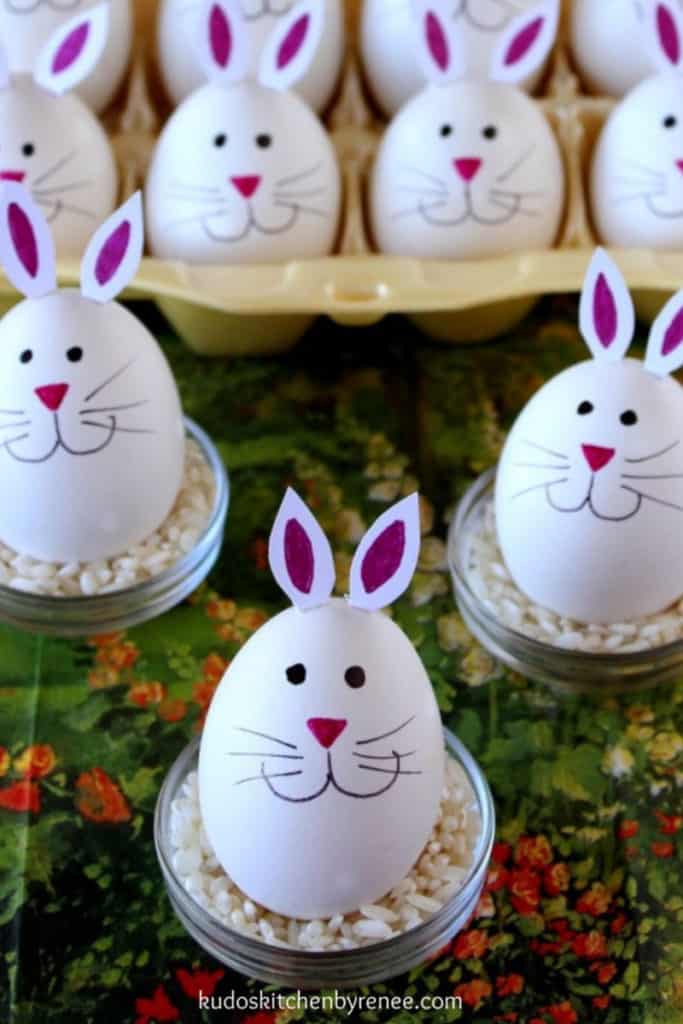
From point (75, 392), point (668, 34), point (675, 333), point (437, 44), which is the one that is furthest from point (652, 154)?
point (75, 392)

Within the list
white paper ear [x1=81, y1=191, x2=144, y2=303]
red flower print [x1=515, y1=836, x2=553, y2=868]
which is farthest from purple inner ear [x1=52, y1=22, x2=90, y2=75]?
red flower print [x1=515, y1=836, x2=553, y2=868]

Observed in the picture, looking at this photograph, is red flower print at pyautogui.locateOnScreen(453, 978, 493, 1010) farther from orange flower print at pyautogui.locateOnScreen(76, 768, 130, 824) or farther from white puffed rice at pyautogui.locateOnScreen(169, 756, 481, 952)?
orange flower print at pyautogui.locateOnScreen(76, 768, 130, 824)

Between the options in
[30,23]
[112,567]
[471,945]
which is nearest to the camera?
[471,945]

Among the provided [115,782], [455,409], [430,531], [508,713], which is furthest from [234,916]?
[455,409]

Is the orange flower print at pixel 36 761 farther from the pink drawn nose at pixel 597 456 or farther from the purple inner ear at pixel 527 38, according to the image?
the purple inner ear at pixel 527 38

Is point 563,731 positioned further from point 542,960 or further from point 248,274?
point 248,274

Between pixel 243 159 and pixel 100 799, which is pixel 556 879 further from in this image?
pixel 243 159
